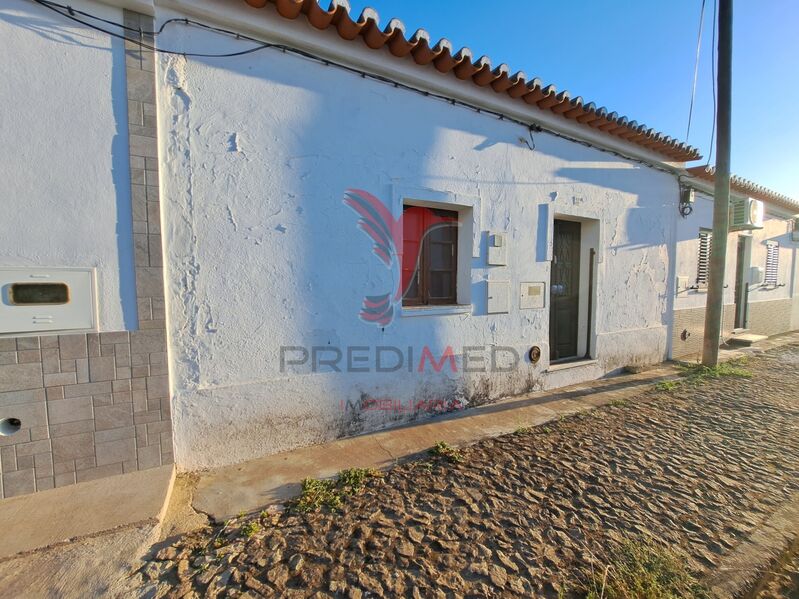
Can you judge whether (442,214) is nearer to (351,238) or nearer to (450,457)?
(351,238)

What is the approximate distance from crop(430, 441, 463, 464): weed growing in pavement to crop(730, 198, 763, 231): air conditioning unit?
7698mm

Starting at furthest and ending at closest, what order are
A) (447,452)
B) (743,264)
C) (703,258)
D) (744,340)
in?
(743,264) → (744,340) → (703,258) → (447,452)

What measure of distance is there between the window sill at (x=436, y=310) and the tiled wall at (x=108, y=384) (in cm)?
212

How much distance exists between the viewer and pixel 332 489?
7.68ft

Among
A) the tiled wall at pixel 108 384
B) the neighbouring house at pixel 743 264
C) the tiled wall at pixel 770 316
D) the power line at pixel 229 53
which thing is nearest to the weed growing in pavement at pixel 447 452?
the tiled wall at pixel 108 384

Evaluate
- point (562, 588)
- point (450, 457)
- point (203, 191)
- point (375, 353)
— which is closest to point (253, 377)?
point (375, 353)

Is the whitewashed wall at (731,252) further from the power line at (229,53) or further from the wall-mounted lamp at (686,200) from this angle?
the power line at (229,53)

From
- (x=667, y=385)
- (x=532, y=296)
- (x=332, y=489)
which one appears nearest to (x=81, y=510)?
(x=332, y=489)

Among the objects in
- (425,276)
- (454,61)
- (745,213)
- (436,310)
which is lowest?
(436,310)

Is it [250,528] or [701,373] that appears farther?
[701,373]

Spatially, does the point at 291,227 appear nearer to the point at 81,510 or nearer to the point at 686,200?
the point at 81,510

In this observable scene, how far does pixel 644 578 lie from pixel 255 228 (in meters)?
3.37

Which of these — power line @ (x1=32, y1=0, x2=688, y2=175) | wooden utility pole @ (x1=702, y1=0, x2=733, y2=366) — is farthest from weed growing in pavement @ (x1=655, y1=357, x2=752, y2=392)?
power line @ (x1=32, y1=0, x2=688, y2=175)

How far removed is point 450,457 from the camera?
2723 millimetres
